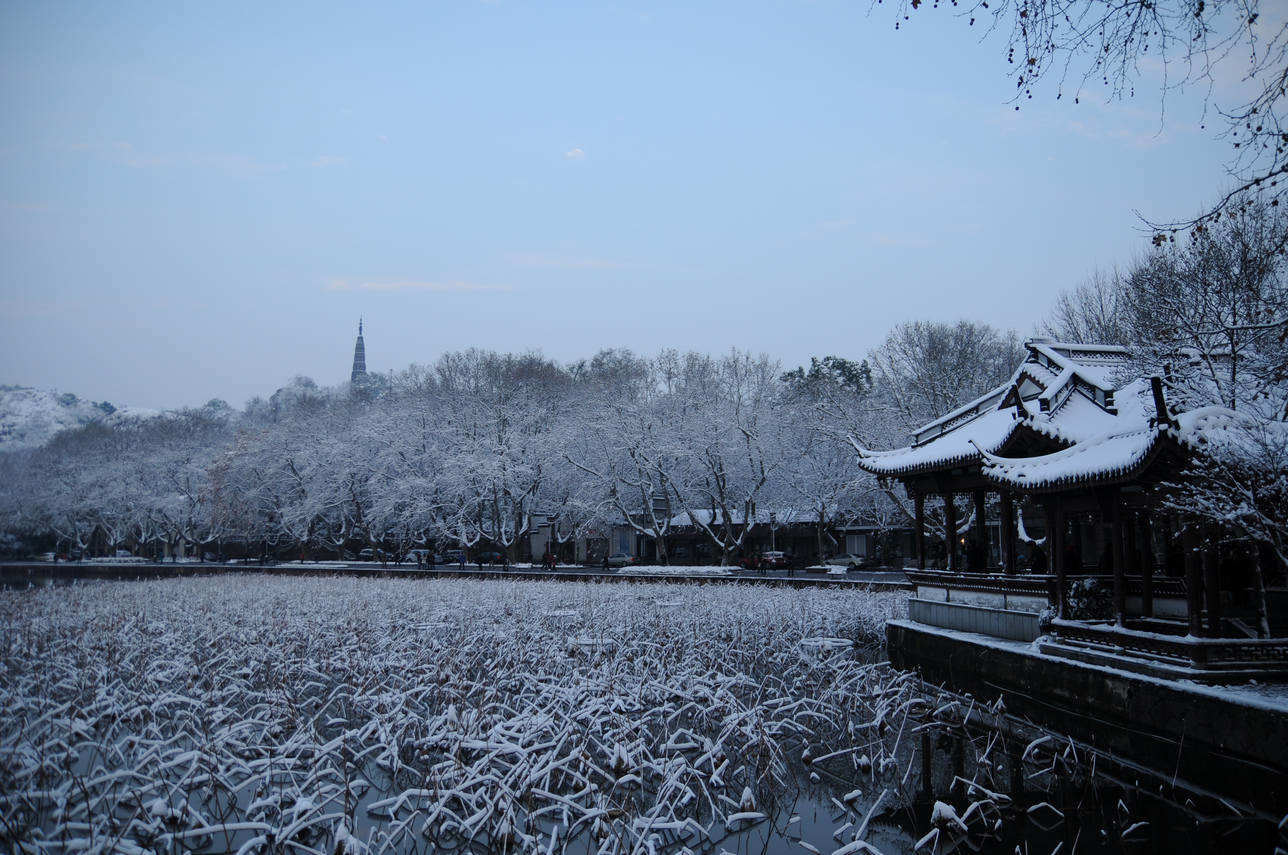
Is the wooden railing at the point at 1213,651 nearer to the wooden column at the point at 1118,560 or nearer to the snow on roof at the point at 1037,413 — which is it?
the wooden column at the point at 1118,560

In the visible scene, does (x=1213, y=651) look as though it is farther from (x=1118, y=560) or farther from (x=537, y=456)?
(x=537, y=456)

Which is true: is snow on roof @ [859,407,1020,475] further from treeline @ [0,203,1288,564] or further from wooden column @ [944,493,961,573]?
treeline @ [0,203,1288,564]

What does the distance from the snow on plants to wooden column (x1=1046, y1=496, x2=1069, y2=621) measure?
8.38 feet

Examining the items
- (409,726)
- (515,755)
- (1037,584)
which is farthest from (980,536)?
(409,726)

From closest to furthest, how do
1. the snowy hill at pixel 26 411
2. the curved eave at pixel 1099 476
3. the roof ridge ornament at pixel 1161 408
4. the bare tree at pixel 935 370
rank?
the snowy hill at pixel 26 411 < the roof ridge ornament at pixel 1161 408 < the curved eave at pixel 1099 476 < the bare tree at pixel 935 370

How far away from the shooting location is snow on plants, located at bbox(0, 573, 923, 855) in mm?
6504

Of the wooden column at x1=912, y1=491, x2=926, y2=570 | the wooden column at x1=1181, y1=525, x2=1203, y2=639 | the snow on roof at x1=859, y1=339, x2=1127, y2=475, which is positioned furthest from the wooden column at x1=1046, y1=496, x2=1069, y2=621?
the wooden column at x1=912, y1=491, x2=926, y2=570

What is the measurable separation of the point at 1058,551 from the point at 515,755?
9.07 meters

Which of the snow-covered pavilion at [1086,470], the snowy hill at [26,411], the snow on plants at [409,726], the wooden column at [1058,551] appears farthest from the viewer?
the wooden column at [1058,551]

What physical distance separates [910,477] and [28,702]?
16132 mm

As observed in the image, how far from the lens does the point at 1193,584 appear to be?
10.2m

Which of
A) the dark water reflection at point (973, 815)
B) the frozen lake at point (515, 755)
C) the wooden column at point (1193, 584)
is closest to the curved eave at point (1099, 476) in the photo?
the wooden column at point (1193, 584)

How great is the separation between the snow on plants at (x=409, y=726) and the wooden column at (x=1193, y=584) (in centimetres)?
352

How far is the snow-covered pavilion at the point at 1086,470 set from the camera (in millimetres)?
10445
